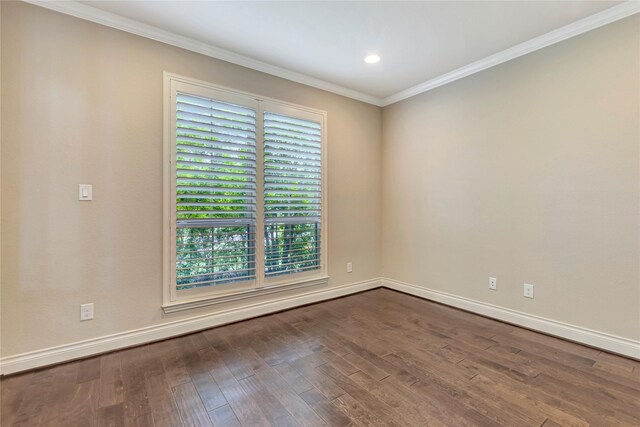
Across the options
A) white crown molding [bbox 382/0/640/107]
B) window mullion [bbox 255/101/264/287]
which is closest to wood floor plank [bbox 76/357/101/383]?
window mullion [bbox 255/101/264/287]

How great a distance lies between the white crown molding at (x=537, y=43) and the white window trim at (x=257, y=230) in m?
1.39

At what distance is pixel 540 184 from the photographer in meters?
2.72

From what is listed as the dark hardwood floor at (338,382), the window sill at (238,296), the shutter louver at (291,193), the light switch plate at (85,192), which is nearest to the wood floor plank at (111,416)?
the dark hardwood floor at (338,382)

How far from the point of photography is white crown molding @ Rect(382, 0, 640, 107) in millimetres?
2246

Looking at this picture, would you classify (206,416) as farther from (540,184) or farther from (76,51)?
(540,184)

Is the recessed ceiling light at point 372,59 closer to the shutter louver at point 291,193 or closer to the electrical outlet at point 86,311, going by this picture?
the shutter louver at point 291,193

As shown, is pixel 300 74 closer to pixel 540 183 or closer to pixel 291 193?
pixel 291 193

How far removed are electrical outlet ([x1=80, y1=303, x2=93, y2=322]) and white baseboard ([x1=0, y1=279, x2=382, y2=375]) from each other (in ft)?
0.58

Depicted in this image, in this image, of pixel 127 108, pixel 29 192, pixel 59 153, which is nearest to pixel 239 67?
pixel 127 108

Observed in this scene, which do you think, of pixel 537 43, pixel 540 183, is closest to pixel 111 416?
pixel 540 183

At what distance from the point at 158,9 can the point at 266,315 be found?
2.90m

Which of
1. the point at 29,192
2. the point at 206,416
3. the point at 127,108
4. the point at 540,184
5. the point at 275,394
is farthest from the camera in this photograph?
the point at 540,184

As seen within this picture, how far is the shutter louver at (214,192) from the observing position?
2.67 metres

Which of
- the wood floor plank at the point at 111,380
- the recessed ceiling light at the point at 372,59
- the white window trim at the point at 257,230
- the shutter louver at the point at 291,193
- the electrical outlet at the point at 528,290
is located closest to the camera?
the wood floor plank at the point at 111,380
